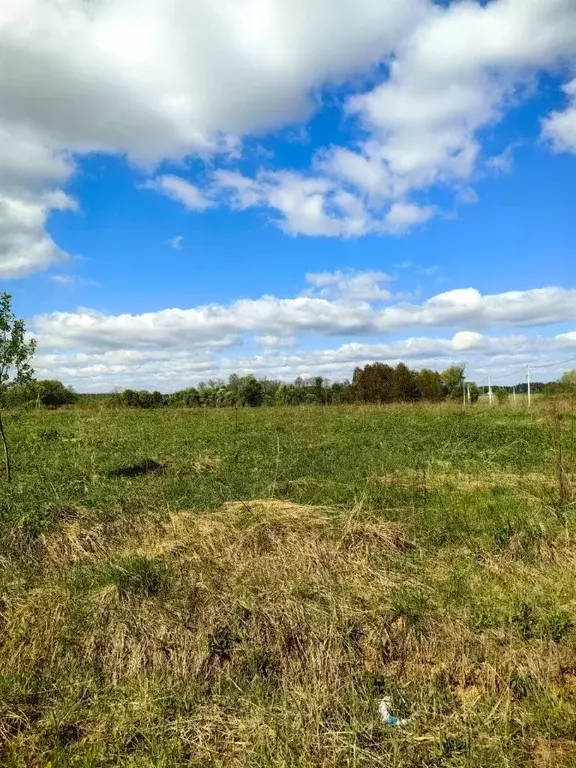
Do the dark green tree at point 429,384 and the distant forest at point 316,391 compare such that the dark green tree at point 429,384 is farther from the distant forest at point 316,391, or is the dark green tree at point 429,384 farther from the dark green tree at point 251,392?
the dark green tree at point 251,392

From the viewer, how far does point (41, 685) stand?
436 centimetres

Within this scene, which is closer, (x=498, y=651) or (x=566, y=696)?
(x=566, y=696)

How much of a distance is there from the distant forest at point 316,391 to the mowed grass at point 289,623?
37.6 metres

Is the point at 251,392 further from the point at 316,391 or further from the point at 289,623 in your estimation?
the point at 289,623

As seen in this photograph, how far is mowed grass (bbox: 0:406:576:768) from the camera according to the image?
12.2 feet

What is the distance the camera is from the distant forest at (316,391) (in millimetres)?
50188

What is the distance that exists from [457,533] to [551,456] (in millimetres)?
6629

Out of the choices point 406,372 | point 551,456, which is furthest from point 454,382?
point 551,456

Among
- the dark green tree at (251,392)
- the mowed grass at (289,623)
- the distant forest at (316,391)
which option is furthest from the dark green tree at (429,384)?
the mowed grass at (289,623)

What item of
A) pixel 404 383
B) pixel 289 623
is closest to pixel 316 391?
pixel 404 383

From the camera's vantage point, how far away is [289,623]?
4941 mm

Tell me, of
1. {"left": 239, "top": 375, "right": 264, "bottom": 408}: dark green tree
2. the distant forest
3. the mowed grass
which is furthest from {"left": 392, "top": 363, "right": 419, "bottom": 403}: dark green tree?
the mowed grass

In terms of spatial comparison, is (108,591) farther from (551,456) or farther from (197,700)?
(551,456)

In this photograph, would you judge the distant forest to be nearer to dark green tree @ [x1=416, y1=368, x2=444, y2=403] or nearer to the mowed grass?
dark green tree @ [x1=416, y1=368, x2=444, y2=403]
